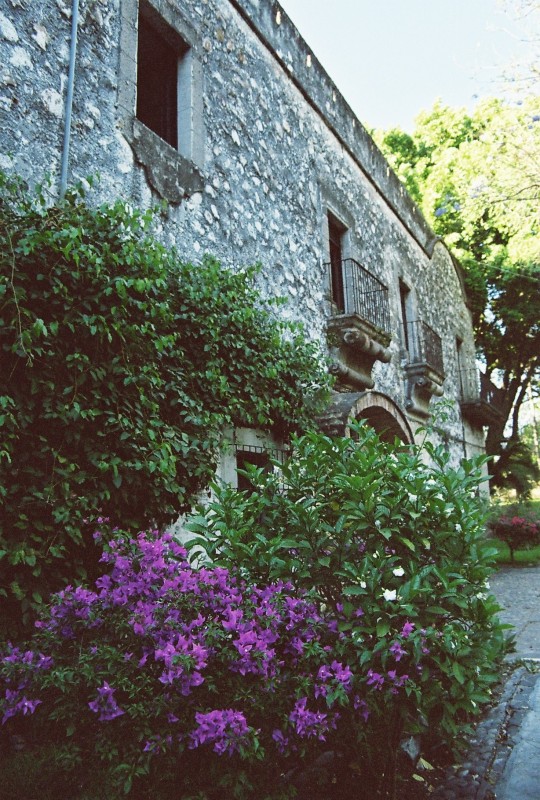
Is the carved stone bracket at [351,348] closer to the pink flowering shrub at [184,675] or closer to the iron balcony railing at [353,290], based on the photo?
the iron balcony railing at [353,290]

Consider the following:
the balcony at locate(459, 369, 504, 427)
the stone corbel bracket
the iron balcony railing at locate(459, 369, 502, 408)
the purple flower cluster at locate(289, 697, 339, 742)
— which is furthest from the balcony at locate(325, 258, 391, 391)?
the iron balcony railing at locate(459, 369, 502, 408)

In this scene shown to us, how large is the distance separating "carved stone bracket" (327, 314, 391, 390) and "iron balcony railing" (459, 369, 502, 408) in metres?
7.33

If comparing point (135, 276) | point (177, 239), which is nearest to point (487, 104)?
point (177, 239)

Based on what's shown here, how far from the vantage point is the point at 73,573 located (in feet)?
10.6

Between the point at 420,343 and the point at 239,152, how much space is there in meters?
6.14

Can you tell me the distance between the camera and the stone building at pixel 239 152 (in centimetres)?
392

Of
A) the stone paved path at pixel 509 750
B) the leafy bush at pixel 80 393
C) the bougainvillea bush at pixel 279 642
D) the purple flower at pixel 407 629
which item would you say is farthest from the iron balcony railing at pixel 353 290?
the purple flower at pixel 407 629

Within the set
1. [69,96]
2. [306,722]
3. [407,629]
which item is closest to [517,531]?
[407,629]

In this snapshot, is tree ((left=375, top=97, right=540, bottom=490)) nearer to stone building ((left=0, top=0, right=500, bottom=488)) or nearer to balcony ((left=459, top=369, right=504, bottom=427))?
balcony ((left=459, top=369, right=504, bottom=427))

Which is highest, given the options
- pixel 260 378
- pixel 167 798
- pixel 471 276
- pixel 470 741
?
pixel 471 276

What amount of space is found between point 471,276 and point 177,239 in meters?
13.6

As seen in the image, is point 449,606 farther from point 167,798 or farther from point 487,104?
point 487,104

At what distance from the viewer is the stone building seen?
392 cm

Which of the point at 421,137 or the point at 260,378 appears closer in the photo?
the point at 260,378
